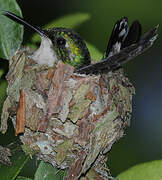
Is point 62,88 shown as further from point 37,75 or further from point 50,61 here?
point 50,61

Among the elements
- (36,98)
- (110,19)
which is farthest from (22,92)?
(110,19)

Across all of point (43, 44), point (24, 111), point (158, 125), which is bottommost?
point (158, 125)

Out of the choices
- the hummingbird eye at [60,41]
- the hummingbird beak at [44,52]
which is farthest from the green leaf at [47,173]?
the hummingbird eye at [60,41]

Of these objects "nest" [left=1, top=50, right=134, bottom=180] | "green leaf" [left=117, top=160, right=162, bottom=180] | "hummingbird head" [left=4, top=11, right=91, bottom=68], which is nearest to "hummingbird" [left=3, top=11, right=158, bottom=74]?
"hummingbird head" [left=4, top=11, right=91, bottom=68]

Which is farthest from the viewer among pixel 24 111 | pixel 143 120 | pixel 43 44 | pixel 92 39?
pixel 143 120

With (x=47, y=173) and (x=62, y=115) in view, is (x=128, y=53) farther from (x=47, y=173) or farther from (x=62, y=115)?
(x=47, y=173)

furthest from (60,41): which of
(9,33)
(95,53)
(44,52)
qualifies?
(9,33)

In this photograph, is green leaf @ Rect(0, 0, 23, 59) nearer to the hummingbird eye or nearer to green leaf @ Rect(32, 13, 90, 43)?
green leaf @ Rect(32, 13, 90, 43)
